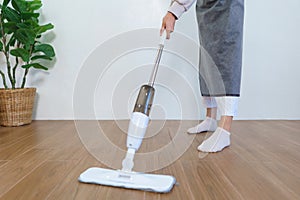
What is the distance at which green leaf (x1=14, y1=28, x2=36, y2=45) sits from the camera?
164 cm

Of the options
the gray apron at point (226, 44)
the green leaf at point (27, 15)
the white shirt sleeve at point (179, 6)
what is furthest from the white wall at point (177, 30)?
the white shirt sleeve at point (179, 6)

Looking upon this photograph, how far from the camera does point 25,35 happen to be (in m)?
1.67

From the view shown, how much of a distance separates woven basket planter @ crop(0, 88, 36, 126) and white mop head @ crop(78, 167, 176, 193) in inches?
42.4

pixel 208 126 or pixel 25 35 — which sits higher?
pixel 25 35

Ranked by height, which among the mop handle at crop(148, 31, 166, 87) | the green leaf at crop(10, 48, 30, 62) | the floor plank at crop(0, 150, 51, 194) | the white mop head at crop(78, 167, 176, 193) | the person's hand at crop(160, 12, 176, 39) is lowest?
the floor plank at crop(0, 150, 51, 194)

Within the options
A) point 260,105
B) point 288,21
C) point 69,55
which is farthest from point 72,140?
point 288,21

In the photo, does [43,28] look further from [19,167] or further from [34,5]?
[19,167]

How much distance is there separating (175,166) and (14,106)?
1179 mm

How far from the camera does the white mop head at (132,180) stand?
0.76 m

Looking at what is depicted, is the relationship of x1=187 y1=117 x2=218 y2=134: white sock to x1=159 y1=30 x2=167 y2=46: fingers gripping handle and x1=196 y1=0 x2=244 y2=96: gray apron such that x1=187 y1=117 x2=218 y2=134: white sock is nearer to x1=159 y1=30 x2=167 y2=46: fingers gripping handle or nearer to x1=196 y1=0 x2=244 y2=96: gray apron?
x1=196 y1=0 x2=244 y2=96: gray apron

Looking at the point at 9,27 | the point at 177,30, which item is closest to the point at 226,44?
the point at 177,30

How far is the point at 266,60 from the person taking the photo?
6.45ft

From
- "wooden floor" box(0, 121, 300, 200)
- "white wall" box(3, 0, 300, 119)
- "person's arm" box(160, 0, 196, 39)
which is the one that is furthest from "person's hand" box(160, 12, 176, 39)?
"white wall" box(3, 0, 300, 119)

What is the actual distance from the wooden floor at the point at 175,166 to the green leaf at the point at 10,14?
Answer: 637 millimetres
